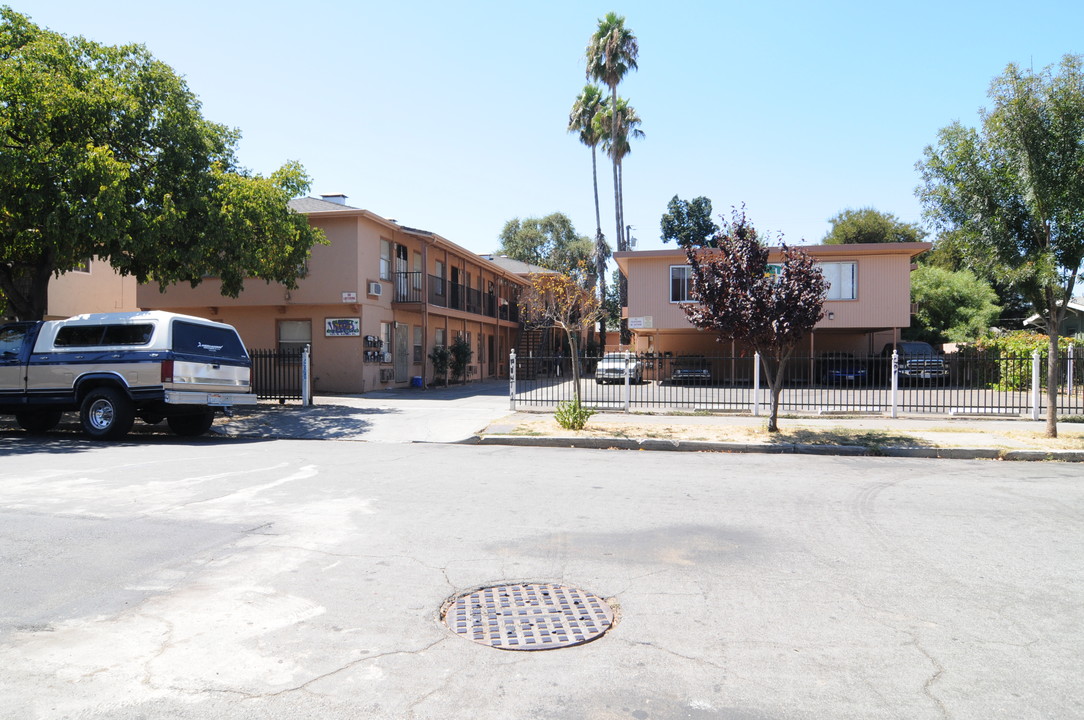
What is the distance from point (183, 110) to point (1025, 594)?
55.2ft

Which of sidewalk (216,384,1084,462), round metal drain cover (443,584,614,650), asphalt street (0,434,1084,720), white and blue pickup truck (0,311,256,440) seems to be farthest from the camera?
white and blue pickup truck (0,311,256,440)

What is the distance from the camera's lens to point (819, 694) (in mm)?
3348

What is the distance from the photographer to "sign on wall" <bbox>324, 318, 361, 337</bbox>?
2314cm

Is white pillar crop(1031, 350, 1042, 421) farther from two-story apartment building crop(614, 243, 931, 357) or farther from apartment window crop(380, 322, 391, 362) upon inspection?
apartment window crop(380, 322, 391, 362)

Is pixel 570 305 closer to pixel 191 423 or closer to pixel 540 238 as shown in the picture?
pixel 191 423

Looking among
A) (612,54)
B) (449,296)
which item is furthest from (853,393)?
(612,54)

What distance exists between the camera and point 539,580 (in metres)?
4.88

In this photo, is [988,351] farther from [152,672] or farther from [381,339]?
[152,672]

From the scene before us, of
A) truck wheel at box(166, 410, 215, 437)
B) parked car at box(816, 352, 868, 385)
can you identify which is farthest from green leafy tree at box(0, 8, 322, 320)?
parked car at box(816, 352, 868, 385)

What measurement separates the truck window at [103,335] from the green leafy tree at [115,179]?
72.2 inches

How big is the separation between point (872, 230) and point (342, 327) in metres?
38.3

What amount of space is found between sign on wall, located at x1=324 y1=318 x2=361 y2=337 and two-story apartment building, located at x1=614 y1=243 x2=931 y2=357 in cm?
1035

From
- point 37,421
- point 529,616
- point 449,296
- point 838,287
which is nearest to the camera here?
point 529,616

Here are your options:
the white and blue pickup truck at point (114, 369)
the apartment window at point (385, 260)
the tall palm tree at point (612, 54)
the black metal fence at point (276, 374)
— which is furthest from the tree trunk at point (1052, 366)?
the tall palm tree at point (612, 54)
